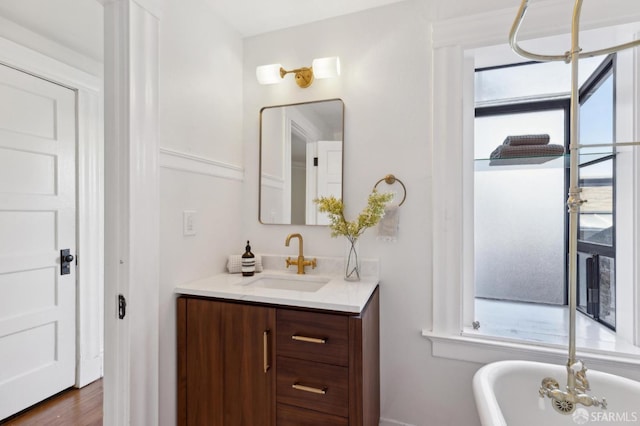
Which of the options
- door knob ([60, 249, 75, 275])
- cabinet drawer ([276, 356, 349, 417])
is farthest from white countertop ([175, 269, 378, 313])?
door knob ([60, 249, 75, 275])

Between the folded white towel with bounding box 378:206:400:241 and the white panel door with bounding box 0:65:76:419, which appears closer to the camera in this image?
the folded white towel with bounding box 378:206:400:241

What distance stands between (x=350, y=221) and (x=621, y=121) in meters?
1.36

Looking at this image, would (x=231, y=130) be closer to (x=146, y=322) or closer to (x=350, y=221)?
(x=350, y=221)

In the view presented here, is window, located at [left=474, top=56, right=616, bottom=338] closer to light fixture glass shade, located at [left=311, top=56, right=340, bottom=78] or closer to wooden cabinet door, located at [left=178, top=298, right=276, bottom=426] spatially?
light fixture glass shade, located at [left=311, top=56, right=340, bottom=78]

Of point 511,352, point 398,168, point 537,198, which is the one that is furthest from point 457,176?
point 511,352

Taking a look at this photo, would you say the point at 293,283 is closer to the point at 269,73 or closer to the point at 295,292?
the point at 295,292

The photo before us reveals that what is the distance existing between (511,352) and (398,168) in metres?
1.06

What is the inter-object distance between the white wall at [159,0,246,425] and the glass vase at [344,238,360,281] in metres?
0.71

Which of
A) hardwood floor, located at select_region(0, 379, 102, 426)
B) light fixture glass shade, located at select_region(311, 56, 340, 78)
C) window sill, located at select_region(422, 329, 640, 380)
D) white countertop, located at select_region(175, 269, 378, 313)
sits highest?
light fixture glass shade, located at select_region(311, 56, 340, 78)

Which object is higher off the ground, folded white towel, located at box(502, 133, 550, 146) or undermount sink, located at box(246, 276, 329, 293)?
folded white towel, located at box(502, 133, 550, 146)

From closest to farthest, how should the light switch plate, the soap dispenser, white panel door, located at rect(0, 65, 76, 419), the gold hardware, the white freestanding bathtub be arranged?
the white freestanding bathtub
the gold hardware
the light switch plate
the soap dispenser
white panel door, located at rect(0, 65, 76, 419)

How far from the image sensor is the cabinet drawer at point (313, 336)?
1285 millimetres

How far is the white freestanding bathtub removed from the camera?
45.1 inches

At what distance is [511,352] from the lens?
151 cm
